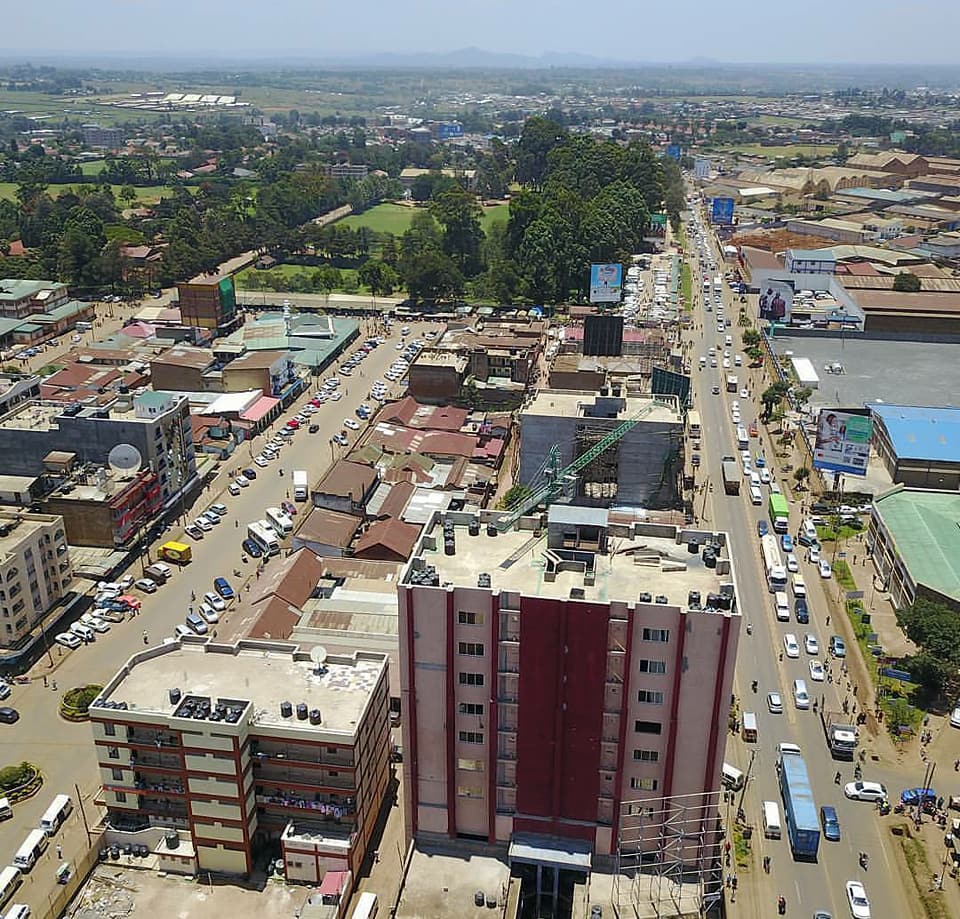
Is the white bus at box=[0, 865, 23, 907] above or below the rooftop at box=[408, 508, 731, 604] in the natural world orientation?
below

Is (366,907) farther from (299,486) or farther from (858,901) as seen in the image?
(299,486)

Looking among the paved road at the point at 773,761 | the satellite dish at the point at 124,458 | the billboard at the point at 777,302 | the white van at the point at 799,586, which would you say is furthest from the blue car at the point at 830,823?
the billboard at the point at 777,302

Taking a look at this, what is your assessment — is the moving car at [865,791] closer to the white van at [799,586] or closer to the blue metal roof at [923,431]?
the white van at [799,586]

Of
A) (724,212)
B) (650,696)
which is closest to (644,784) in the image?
(650,696)

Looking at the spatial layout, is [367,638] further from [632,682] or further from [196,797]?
[632,682]

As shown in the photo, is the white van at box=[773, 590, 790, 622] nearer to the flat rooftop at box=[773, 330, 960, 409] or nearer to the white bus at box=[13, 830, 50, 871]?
the flat rooftop at box=[773, 330, 960, 409]

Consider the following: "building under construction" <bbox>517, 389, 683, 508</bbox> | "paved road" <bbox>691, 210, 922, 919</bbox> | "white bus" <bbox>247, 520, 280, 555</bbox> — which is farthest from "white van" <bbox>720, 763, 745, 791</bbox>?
"white bus" <bbox>247, 520, 280, 555</bbox>
